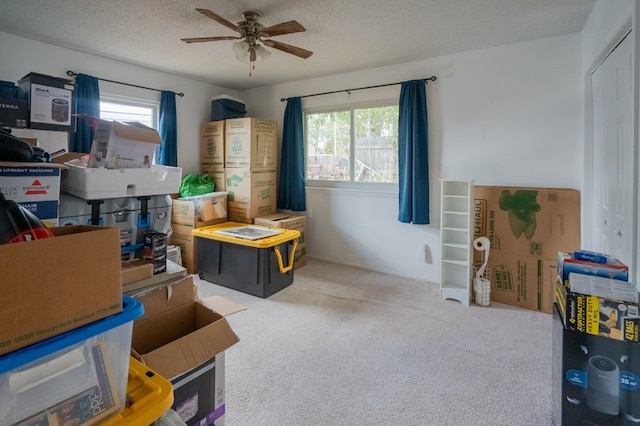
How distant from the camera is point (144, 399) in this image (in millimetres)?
823

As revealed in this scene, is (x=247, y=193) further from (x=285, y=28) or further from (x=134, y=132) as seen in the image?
(x=134, y=132)

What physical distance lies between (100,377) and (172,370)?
0.42m

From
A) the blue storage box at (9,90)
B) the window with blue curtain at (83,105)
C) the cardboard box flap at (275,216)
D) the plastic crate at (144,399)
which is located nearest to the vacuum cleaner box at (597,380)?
the plastic crate at (144,399)

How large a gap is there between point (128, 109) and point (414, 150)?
3.34 m

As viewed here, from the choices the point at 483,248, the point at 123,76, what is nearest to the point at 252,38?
the point at 123,76

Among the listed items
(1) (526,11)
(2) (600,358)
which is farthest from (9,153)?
(1) (526,11)

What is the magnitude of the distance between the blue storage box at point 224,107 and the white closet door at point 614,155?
3932 millimetres

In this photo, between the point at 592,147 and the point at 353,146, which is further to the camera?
the point at 353,146

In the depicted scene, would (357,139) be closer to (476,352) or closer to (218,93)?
(218,93)

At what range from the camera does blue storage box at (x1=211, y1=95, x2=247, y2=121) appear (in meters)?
4.51

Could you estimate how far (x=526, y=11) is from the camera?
8.22 ft

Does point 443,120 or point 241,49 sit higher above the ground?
point 241,49

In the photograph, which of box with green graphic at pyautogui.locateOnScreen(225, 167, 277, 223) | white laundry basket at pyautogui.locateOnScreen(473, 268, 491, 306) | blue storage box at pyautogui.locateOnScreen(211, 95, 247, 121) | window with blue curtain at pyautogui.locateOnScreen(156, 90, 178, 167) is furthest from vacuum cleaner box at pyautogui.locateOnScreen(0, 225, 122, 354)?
blue storage box at pyautogui.locateOnScreen(211, 95, 247, 121)

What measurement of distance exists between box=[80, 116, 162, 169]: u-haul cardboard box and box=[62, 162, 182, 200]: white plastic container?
0.06 metres
